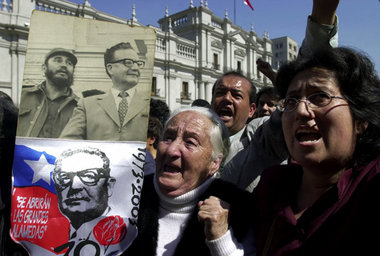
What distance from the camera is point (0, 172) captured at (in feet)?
5.10

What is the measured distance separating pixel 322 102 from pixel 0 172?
1.47 metres

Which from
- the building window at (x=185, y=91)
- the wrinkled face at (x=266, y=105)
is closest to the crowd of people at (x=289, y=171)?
the wrinkled face at (x=266, y=105)

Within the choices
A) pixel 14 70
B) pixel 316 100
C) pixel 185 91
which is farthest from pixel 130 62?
pixel 185 91

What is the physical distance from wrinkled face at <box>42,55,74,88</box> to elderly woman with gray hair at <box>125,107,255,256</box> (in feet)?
1.79

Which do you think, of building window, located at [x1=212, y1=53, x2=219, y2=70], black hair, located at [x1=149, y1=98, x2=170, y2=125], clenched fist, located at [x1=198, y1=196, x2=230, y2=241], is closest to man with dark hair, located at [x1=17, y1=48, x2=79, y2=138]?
clenched fist, located at [x1=198, y1=196, x2=230, y2=241]

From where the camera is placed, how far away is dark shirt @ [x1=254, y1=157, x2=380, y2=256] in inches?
38.9

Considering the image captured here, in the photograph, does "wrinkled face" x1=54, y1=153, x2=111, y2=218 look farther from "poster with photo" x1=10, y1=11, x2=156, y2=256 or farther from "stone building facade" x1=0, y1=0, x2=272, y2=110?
"stone building facade" x1=0, y1=0, x2=272, y2=110

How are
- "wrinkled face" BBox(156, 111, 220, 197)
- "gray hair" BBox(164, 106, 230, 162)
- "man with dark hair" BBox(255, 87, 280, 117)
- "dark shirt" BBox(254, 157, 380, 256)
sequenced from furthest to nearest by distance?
1. "man with dark hair" BBox(255, 87, 280, 117)
2. "gray hair" BBox(164, 106, 230, 162)
3. "wrinkled face" BBox(156, 111, 220, 197)
4. "dark shirt" BBox(254, 157, 380, 256)

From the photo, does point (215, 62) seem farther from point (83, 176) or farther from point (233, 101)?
point (83, 176)

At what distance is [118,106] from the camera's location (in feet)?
4.84

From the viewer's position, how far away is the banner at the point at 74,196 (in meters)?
1.39

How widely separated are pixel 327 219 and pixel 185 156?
71 cm

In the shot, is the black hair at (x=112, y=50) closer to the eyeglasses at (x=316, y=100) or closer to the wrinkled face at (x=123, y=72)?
the wrinkled face at (x=123, y=72)

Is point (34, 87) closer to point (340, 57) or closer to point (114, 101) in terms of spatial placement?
point (114, 101)
